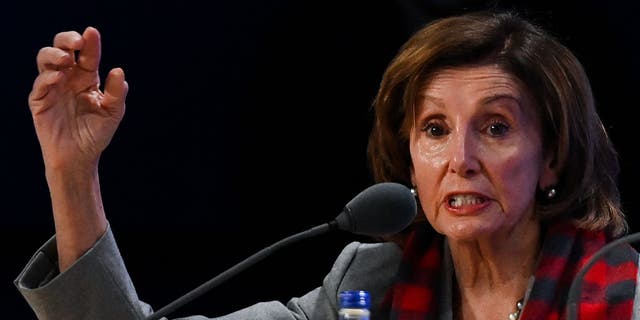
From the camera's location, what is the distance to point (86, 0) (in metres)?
2.60

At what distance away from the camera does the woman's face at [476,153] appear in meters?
1.94

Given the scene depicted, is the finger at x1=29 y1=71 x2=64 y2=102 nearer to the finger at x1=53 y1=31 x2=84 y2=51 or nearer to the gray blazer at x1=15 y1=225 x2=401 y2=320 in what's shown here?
the finger at x1=53 y1=31 x2=84 y2=51

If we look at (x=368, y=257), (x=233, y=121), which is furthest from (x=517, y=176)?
(x=233, y=121)

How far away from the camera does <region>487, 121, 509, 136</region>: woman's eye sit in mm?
1966

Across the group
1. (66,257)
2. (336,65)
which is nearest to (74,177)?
(66,257)

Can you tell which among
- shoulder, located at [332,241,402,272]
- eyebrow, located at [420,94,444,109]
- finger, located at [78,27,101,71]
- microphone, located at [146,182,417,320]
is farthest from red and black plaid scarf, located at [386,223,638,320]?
finger, located at [78,27,101,71]

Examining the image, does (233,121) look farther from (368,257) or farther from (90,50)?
(90,50)

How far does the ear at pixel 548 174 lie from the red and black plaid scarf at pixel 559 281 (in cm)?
7

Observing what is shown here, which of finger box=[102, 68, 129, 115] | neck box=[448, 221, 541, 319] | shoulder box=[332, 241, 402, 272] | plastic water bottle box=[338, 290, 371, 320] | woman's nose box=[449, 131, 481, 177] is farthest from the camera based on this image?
shoulder box=[332, 241, 402, 272]

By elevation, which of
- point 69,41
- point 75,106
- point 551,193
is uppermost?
point 69,41

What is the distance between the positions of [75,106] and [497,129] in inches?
25.8

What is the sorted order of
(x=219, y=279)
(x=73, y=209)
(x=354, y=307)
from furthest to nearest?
1. (x=73, y=209)
2. (x=354, y=307)
3. (x=219, y=279)

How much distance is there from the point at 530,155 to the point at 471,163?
115 mm

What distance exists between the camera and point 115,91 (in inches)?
69.5
